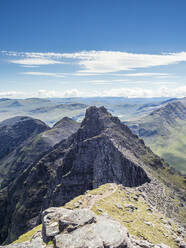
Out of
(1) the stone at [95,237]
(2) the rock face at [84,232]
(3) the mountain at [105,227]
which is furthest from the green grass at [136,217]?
(2) the rock face at [84,232]

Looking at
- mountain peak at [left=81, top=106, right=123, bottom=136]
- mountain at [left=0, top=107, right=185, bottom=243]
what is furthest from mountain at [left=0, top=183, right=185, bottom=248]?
mountain peak at [left=81, top=106, right=123, bottom=136]

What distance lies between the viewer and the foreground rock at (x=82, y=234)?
34200mm

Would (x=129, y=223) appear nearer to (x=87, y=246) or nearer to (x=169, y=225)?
(x=169, y=225)

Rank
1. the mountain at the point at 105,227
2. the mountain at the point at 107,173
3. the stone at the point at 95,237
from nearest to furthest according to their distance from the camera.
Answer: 1. the stone at the point at 95,237
2. the mountain at the point at 105,227
3. the mountain at the point at 107,173

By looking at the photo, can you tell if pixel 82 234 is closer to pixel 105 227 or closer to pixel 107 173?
pixel 105 227

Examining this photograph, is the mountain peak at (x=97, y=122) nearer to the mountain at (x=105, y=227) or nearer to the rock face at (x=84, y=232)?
the mountain at (x=105, y=227)

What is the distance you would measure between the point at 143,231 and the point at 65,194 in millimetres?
91873

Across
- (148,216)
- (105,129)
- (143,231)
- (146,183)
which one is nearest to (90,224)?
(143,231)

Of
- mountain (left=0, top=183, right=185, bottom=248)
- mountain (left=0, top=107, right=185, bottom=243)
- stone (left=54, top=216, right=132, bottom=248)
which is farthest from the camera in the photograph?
mountain (left=0, top=107, right=185, bottom=243)

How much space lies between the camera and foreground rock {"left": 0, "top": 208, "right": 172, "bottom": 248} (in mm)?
34200

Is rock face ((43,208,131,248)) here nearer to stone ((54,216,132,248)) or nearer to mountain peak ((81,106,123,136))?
stone ((54,216,132,248))

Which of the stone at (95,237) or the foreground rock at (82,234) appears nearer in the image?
the stone at (95,237)

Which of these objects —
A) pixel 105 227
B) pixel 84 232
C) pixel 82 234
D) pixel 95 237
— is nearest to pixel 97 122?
pixel 105 227

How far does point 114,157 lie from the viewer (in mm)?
126625
